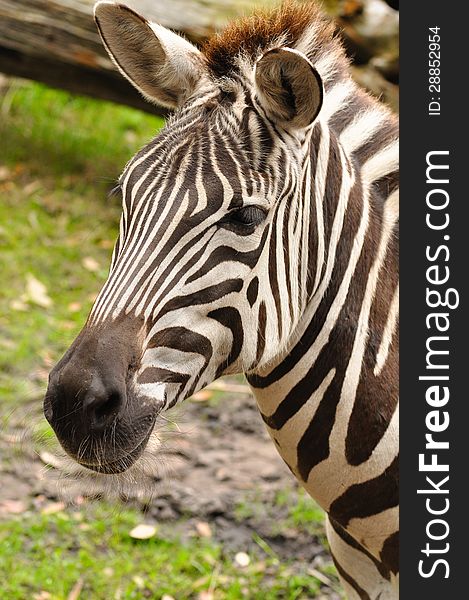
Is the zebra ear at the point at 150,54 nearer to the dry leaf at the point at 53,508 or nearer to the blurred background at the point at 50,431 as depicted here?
the blurred background at the point at 50,431

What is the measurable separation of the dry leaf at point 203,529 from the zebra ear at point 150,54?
2.90 m

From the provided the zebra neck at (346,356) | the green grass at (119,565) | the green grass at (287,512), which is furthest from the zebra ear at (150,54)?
the green grass at (287,512)

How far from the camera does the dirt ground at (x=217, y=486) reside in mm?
5320

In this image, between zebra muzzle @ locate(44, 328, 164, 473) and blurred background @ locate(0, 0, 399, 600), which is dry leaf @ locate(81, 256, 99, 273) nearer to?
blurred background @ locate(0, 0, 399, 600)

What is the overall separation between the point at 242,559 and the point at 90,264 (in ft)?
11.0

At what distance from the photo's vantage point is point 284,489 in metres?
5.70

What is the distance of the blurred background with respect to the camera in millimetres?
4992

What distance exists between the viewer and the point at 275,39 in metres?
3.05

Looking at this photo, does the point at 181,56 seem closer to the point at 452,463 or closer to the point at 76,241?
the point at 452,463

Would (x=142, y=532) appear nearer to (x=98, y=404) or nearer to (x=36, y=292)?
(x=36, y=292)

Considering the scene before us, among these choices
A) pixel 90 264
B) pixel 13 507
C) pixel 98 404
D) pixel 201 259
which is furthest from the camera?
pixel 90 264

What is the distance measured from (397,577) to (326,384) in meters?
0.77

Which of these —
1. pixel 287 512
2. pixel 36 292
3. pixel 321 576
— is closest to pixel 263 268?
pixel 321 576

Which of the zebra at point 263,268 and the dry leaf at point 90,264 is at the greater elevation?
the dry leaf at point 90,264
